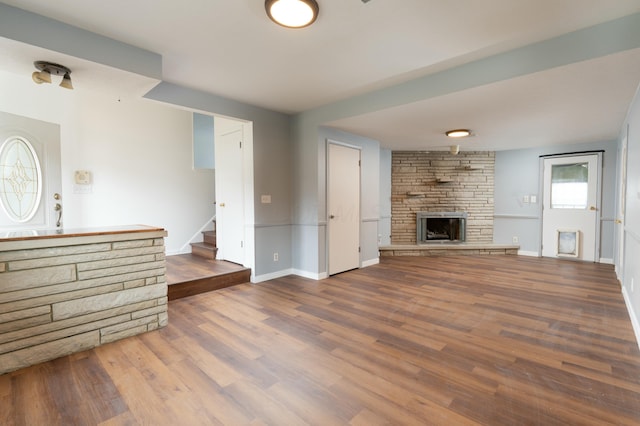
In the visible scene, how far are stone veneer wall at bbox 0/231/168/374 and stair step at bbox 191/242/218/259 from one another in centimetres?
206

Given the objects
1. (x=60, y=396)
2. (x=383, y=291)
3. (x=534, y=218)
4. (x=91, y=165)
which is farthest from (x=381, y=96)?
(x=534, y=218)

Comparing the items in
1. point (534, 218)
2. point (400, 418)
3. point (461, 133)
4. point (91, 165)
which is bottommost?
point (400, 418)

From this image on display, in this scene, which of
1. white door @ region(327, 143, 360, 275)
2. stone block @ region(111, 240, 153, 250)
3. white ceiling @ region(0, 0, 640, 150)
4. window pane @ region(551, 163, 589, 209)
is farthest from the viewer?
window pane @ region(551, 163, 589, 209)

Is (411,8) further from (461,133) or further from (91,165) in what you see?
(91,165)

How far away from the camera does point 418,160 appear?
6.48 m

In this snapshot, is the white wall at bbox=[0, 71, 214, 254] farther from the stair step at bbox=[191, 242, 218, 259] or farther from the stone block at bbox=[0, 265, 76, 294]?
the stone block at bbox=[0, 265, 76, 294]

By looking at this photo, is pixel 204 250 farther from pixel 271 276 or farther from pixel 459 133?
pixel 459 133

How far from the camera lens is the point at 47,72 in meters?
2.32

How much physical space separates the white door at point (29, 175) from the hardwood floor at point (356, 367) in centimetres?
224

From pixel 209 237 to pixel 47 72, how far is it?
3.36 m

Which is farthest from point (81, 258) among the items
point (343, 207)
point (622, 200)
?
point (622, 200)

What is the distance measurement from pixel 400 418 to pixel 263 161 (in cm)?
343

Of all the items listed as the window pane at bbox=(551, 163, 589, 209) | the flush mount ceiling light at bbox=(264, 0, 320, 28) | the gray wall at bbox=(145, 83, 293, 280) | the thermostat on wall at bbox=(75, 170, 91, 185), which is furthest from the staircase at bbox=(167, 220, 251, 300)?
the window pane at bbox=(551, 163, 589, 209)

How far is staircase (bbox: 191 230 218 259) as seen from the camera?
15.8 feet
